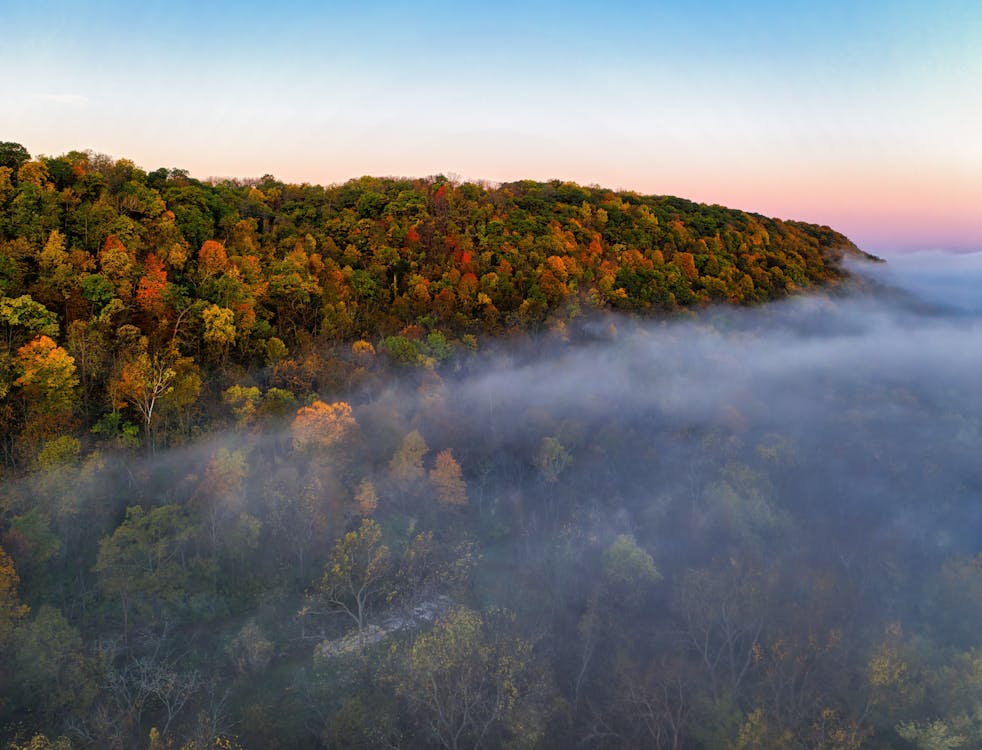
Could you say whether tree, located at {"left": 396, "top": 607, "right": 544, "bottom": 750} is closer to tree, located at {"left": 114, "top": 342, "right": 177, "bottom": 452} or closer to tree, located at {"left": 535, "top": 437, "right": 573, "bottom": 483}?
tree, located at {"left": 114, "top": 342, "right": 177, "bottom": 452}

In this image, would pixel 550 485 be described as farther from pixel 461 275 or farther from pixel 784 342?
pixel 784 342

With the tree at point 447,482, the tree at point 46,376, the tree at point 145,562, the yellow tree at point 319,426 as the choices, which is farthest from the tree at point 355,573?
the tree at point 46,376

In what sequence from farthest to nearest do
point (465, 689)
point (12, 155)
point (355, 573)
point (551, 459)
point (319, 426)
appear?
point (551, 459)
point (12, 155)
point (319, 426)
point (355, 573)
point (465, 689)

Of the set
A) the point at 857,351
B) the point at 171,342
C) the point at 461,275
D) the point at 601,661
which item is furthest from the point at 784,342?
the point at 171,342

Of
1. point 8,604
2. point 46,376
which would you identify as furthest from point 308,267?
point 8,604

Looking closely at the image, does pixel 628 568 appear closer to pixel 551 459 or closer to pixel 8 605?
pixel 551 459

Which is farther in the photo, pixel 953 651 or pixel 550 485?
pixel 550 485

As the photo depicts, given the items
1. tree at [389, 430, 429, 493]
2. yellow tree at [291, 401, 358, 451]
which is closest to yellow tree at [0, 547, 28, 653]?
yellow tree at [291, 401, 358, 451]

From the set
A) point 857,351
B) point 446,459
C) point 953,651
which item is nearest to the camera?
point 953,651
